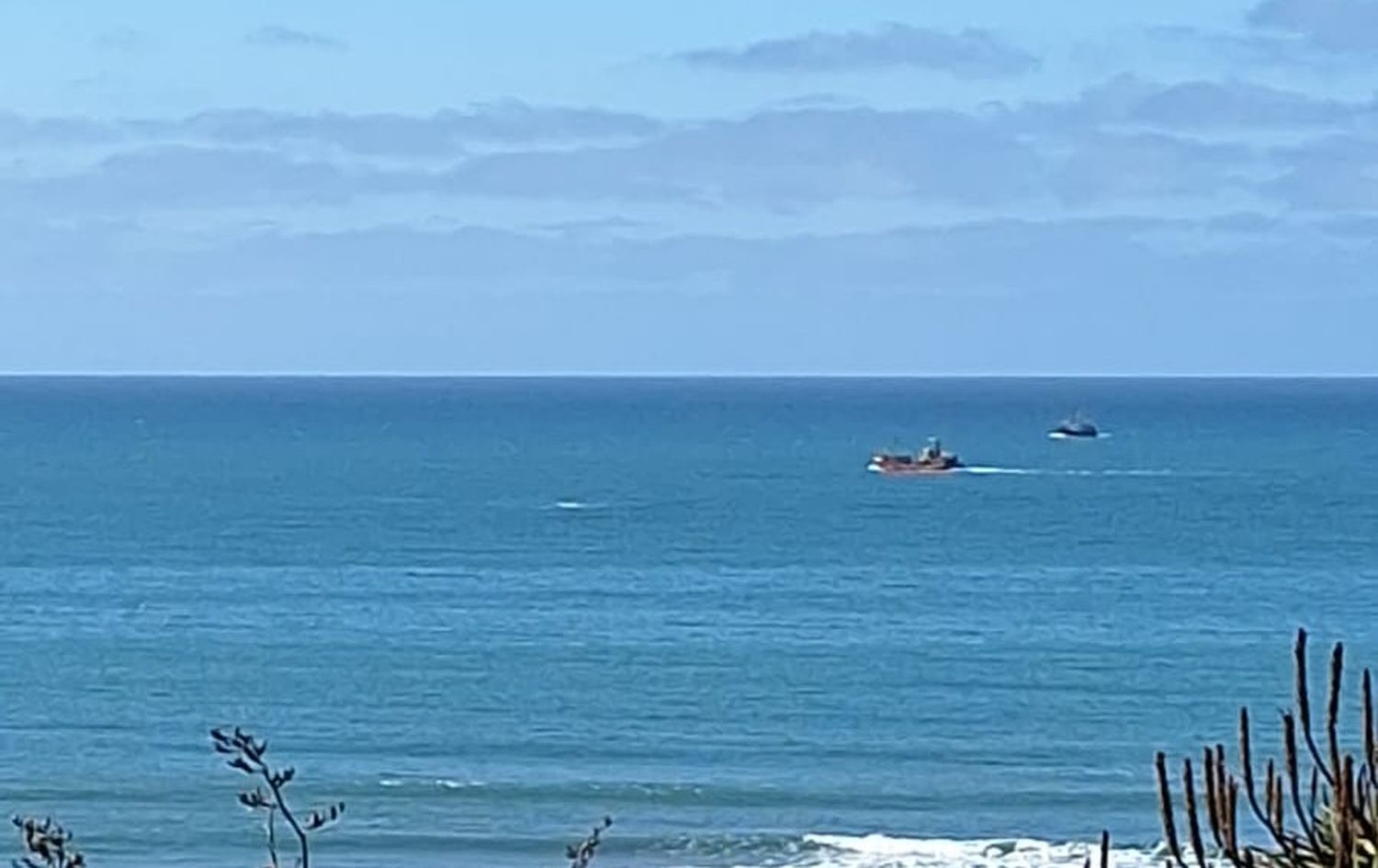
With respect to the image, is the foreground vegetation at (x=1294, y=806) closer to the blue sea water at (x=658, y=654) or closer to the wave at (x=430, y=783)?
the blue sea water at (x=658, y=654)

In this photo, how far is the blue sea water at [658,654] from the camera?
28062mm

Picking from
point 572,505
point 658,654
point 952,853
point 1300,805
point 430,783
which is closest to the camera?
point 1300,805

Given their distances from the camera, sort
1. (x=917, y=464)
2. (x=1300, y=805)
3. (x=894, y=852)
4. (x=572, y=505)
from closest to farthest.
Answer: (x=1300, y=805)
(x=894, y=852)
(x=572, y=505)
(x=917, y=464)

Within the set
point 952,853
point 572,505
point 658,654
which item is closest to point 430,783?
point 952,853

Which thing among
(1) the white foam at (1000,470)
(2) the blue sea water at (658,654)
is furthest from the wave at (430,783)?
(1) the white foam at (1000,470)

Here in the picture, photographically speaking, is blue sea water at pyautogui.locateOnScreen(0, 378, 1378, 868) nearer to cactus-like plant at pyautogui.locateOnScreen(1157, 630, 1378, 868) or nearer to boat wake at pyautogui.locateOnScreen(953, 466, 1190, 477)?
boat wake at pyautogui.locateOnScreen(953, 466, 1190, 477)

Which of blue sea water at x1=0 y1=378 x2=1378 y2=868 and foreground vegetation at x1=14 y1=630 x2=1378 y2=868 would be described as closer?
foreground vegetation at x1=14 y1=630 x2=1378 y2=868

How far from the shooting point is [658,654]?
41.9 m

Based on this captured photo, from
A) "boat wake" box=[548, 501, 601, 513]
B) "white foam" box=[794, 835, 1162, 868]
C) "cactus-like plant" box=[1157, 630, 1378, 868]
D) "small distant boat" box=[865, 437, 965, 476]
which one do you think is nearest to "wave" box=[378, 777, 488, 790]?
"white foam" box=[794, 835, 1162, 868]

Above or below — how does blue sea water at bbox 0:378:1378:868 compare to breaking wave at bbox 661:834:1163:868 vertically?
above

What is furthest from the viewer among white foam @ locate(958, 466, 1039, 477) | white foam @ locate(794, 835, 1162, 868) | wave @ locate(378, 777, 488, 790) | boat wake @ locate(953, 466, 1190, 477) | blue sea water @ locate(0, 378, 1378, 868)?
white foam @ locate(958, 466, 1039, 477)

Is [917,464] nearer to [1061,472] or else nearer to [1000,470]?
[1000,470]

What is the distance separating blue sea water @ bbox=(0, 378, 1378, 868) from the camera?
2806cm

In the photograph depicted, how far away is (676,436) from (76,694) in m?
107
